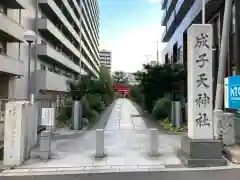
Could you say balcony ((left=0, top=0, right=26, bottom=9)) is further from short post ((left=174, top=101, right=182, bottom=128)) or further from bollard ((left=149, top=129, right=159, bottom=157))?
bollard ((left=149, top=129, right=159, bottom=157))

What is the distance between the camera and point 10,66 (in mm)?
21984

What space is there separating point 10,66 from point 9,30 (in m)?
2.75

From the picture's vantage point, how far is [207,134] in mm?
8547

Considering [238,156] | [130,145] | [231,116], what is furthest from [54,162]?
[231,116]

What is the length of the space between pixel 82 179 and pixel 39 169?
64.6 inches

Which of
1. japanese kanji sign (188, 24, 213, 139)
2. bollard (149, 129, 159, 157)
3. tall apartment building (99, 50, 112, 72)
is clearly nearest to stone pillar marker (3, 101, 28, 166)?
bollard (149, 129, 159, 157)

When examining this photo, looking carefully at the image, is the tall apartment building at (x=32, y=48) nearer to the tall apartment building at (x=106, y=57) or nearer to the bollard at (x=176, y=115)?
the bollard at (x=176, y=115)

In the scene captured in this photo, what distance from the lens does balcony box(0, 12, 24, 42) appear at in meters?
20.3

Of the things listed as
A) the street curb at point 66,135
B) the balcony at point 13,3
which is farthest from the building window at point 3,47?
the street curb at point 66,135

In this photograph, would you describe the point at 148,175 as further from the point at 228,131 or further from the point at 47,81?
the point at 47,81

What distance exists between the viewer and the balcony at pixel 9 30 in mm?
20281

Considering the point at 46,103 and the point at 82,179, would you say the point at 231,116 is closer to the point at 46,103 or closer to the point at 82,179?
the point at 82,179

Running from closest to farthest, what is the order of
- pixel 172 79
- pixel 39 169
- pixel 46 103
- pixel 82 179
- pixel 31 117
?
1. pixel 82 179
2. pixel 39 169
3. pixel 31 117
4. pixel 46 103
5. pixel 172 79

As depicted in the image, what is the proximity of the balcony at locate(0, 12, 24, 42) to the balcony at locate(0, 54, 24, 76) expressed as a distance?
1.77 metres
